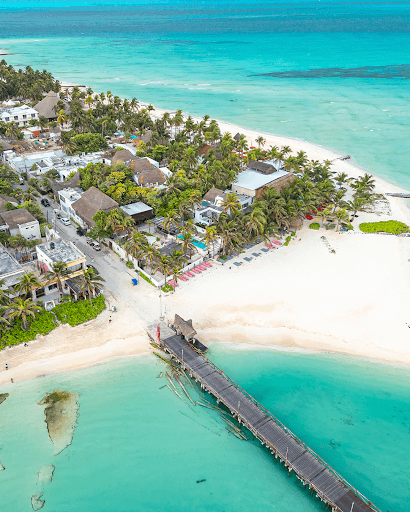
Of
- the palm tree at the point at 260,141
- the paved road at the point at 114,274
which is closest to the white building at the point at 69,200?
the paved road at the point at 114,274

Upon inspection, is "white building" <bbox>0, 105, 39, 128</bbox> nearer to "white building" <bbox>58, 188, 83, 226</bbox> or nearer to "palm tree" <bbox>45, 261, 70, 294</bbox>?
"white building" <bbox>58, 188, 83, 226</bbox>

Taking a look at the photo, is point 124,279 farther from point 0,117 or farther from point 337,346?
point 0,117

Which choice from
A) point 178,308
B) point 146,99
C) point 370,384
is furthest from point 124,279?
point 146,99

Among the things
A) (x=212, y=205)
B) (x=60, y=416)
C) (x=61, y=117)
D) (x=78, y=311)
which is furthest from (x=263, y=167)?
(x=61, y=117)

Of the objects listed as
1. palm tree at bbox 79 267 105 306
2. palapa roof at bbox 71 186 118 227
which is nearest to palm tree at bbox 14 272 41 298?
palm tree at bbox 79 267 105 306

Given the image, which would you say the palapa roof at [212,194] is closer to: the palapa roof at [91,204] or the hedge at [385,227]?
the palapa roof at [91,204]

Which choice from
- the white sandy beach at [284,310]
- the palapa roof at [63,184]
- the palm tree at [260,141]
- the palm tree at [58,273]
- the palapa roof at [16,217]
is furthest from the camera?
the palm tree at [260,141]
